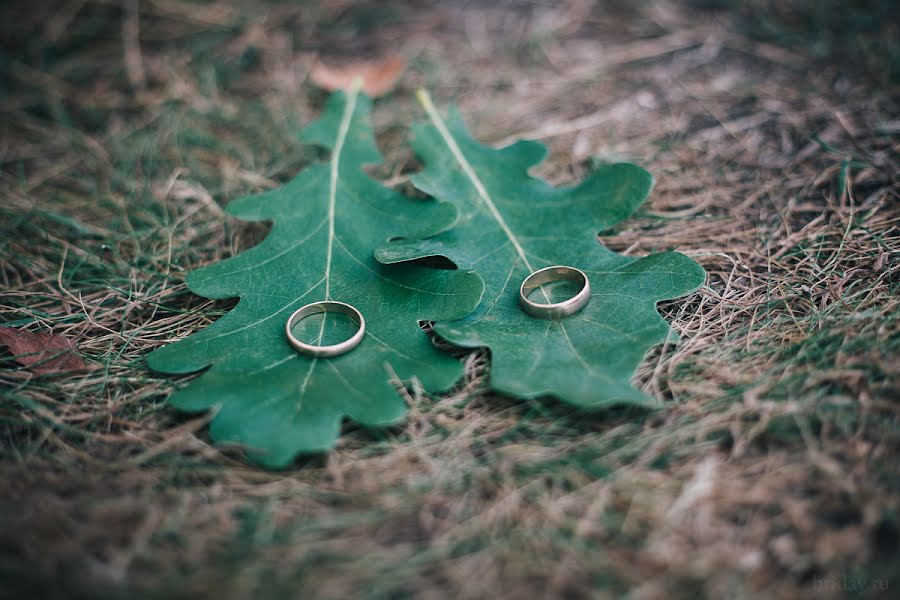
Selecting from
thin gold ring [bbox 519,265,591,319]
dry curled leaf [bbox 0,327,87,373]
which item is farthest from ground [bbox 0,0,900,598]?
thin gold ring [bbox 519,265,591,319]

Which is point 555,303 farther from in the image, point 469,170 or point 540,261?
point 469,170

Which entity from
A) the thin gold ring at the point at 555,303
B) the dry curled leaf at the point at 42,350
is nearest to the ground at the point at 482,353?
the dry curled leaf at the point at 42,350

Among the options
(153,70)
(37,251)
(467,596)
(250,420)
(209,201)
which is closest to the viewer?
(467,596)

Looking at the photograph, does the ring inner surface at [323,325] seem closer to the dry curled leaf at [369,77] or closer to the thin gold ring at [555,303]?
the thin gold ring at [555,303]

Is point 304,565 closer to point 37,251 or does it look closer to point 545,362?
point 545,362

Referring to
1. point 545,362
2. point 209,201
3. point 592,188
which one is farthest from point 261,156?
point 545,362
